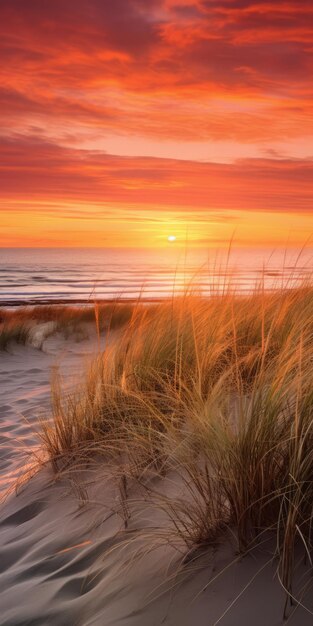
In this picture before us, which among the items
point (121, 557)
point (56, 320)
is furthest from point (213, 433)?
point (56, 320)

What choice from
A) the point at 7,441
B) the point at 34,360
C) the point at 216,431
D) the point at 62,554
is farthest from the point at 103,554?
the point at 34,360

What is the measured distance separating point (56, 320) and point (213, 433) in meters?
9.09

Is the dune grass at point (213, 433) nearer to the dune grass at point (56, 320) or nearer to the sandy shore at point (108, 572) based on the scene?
the sandy shore at point (108, 572)

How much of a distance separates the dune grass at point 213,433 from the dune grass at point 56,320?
4.42 metres

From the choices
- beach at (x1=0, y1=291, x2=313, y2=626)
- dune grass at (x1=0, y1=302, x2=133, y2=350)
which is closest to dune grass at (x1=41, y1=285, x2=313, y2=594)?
beach at (x1=0, y1=291, x2=313, y2=626)

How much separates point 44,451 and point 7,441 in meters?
0.90

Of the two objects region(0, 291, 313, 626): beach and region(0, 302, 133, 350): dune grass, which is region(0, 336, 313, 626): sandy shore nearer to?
region(0, 291, 313, 626): beach

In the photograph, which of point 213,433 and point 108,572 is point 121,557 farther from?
point 213,433

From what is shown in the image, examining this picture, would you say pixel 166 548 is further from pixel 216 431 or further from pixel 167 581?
pixel 216 431

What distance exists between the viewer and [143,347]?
377cm

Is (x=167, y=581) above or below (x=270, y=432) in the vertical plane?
below

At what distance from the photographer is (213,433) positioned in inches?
83.3

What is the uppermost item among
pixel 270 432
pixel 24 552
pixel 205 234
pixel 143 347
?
pixel 205 234

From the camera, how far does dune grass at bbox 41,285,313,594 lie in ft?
5.94
